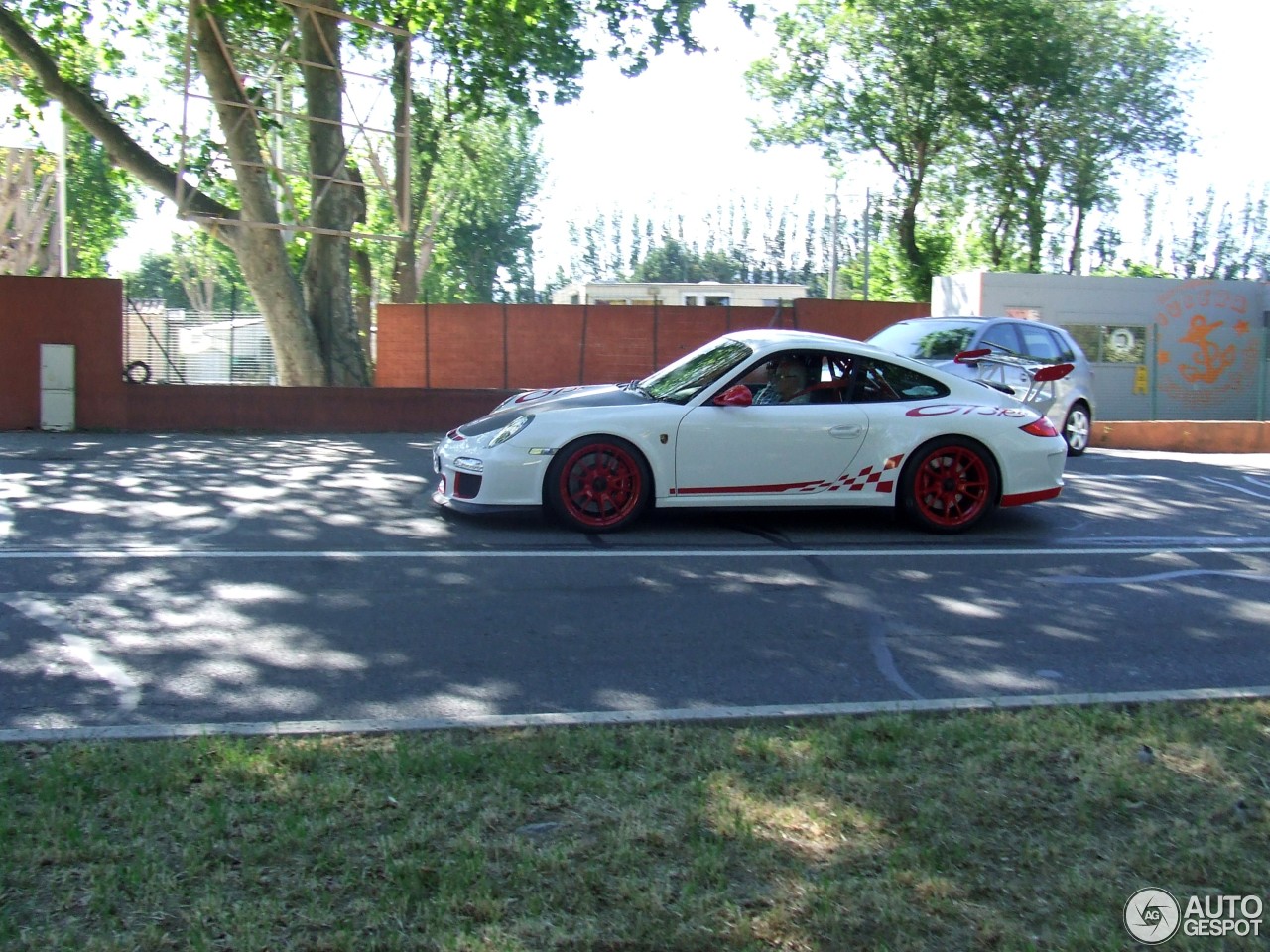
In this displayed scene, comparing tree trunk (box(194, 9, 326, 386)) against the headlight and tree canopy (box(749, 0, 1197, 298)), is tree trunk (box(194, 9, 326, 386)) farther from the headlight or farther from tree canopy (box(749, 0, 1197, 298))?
tree canopy (box(749, 0, 1197, 298))

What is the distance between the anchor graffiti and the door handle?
20.7 meters

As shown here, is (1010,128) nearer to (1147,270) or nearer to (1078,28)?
(1078,28)

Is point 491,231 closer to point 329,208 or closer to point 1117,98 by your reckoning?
point 1117,98

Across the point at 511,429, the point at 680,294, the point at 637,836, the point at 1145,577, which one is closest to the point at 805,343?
the point at 511,429

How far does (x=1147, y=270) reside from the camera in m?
40.6

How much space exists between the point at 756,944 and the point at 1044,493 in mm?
6693

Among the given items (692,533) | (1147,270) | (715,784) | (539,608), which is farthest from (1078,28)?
(715,784)

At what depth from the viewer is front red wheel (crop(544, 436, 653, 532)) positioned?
335 inches

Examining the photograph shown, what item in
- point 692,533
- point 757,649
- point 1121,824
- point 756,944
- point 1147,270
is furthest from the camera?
point 1147,270

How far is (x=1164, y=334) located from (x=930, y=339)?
15.2 meters

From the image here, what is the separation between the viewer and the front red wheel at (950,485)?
348 inches

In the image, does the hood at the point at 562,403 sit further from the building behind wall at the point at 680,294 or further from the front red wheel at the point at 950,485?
the building behind wall at the point at 680,294

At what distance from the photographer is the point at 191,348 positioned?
866 inches

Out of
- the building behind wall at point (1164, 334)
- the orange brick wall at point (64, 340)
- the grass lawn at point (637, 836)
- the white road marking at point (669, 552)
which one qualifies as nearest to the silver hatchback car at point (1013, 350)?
the white road marking at point (669, 552)
